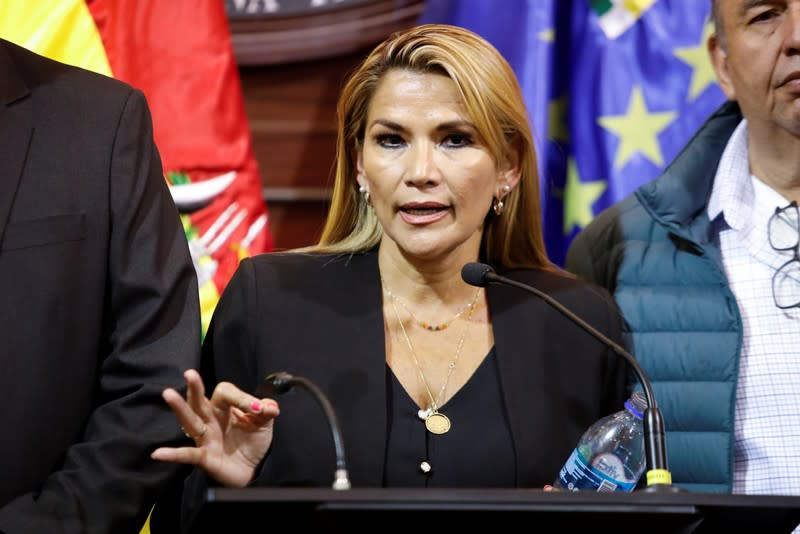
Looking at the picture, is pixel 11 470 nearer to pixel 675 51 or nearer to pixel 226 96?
pixel 226 96

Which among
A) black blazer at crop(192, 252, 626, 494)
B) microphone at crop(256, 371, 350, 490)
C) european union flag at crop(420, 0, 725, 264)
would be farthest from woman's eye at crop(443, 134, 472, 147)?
european union flag at crop(420, 0, 725, 264)

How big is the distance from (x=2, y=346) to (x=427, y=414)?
0.76 meters

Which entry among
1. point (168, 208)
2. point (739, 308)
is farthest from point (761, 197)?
point (168, 208)

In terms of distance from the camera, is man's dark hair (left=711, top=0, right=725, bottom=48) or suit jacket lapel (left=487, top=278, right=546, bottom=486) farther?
man's dark hair (left=711, top=0, right=725, bottom=48)

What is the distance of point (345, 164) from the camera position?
2.33m

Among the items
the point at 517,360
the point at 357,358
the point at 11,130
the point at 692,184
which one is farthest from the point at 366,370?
the point at 692,184

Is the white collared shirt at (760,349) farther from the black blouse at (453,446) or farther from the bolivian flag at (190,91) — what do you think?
the bolivian flag at (190,91)

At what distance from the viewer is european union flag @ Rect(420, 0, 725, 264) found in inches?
120

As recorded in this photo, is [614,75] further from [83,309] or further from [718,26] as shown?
[83,309]

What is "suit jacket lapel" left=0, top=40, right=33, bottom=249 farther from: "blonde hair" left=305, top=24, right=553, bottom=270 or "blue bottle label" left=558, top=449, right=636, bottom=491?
"blue bottle label" left=558, top=449, right=636, bottom=491

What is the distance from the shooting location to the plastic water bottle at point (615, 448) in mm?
1922

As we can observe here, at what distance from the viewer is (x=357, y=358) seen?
212 cm

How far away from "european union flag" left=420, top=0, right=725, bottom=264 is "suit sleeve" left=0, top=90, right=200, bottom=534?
4.60ft

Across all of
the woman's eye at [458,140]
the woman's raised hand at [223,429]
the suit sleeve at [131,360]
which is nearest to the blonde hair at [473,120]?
the woman's eye at [458,140]
